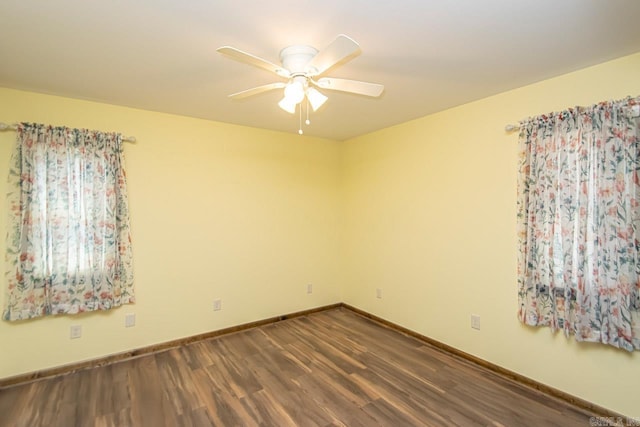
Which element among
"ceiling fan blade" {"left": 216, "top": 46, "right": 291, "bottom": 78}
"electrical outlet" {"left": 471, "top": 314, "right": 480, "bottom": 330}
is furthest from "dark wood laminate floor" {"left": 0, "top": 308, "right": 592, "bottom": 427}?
"ceiling fan blade" {"left": 216, "top": 46, "right": 291, "bottom": 78}

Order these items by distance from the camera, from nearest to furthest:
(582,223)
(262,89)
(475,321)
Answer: (262,89) → (582,223) → (475,321)

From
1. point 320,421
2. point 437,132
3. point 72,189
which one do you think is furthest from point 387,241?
point 72,189

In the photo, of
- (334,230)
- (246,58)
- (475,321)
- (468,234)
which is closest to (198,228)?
(334,230)

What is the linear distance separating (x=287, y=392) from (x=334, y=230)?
242cm

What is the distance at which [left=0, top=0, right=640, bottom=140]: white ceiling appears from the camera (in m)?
1.50

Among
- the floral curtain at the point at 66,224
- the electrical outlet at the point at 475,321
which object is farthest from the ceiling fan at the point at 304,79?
the electrical outlet at the point at 475,321

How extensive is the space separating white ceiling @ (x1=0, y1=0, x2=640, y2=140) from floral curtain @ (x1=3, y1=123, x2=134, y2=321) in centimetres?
48

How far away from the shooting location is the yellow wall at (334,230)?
2434 mm

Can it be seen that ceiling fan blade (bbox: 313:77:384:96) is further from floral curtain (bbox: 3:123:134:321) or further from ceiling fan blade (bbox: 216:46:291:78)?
floral curtain (bbox: 3:123:134:321)

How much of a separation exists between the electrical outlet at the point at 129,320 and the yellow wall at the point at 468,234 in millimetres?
2697

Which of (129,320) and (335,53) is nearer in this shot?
(335,53)

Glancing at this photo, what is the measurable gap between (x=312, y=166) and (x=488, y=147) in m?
2.22

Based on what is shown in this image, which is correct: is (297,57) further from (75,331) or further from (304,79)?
(75,331)

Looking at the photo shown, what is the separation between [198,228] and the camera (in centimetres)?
331
